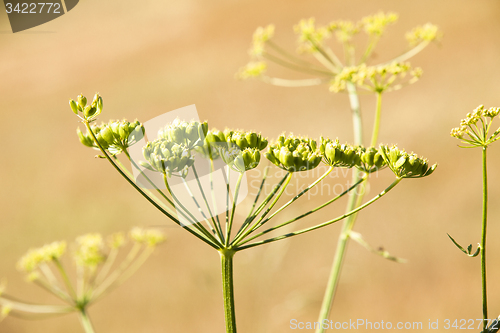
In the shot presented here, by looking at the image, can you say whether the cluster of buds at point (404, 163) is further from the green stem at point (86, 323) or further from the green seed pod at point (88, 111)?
the green stem at point (86, 323)

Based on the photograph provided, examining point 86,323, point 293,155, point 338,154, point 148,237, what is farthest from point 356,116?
point 86,323

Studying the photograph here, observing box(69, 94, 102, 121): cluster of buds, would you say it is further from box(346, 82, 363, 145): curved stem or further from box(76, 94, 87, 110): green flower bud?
box(346, 82, 363, 145): curved stem

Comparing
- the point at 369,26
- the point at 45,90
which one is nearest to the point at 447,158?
the point at 369,26

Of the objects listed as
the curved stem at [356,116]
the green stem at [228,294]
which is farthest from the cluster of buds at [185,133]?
the curved stem at [356,116]

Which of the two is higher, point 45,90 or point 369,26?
point 45,90

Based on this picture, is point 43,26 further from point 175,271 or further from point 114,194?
point 175,271

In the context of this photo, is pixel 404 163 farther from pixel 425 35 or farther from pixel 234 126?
pixel 234 126

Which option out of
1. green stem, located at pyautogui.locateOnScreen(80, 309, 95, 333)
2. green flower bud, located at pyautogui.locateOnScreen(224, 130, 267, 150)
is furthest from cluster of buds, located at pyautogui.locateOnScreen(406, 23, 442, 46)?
green stem, located at pyautogui.locateOnScreen(80, 309, 95, 333)
